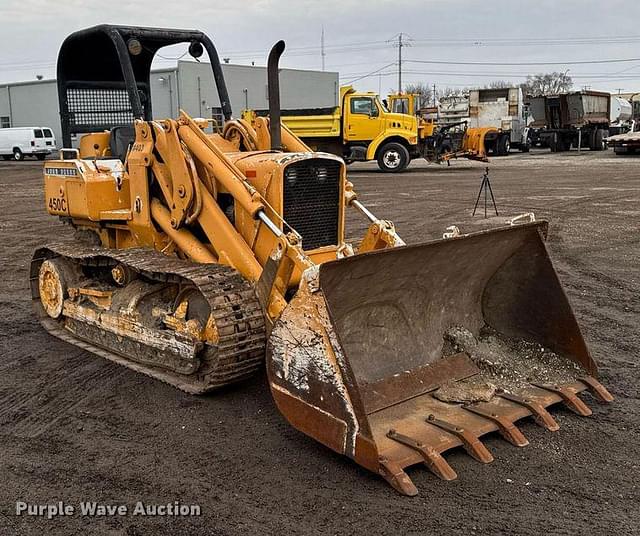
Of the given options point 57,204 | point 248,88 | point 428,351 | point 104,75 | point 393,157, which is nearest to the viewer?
point 428,351

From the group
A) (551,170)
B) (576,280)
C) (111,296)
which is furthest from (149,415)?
(551,170)

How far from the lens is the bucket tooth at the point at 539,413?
4293 mm

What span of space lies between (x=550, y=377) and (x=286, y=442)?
6.26 feet

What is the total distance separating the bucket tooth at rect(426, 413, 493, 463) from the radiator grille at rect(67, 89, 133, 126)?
15.6ft

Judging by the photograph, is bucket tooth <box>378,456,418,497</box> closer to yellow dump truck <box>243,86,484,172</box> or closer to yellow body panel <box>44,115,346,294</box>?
yellow body panel <box>44,115,346,294</box>

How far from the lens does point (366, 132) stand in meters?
24.2

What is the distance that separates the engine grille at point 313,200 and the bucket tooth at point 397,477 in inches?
82.5

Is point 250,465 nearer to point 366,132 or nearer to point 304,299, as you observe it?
point 304,299

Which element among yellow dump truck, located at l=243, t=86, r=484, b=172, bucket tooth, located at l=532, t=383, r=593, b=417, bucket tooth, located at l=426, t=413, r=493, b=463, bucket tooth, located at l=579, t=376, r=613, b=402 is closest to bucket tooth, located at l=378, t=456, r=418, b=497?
bucket tooth, located at l=426, t=413, r=493, b=463

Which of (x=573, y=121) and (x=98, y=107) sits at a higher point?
(x=573, y=121)

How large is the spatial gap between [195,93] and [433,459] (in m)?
36.4

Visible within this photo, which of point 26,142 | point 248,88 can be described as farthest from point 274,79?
point 248,88

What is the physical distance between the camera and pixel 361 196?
57.7 feet

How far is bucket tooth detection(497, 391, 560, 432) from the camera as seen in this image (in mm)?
4293
